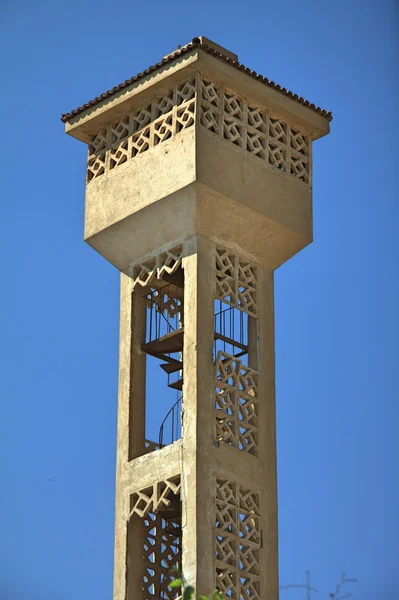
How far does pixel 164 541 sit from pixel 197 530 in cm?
166

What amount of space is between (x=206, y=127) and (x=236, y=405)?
140 inches

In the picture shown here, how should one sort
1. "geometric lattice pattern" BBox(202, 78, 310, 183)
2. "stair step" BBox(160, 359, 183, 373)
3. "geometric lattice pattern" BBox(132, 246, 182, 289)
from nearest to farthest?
1. "geometric lattice pattern" BBox(132, 246, 182, 289)
2. "geometric lattice pattern" BBox(202, 78, 310, 183)
3. "stair step" BBox(160, 359, 183, 373)

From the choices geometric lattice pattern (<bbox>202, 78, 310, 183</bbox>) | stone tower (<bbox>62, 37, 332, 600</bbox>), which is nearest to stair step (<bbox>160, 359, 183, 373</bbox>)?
stone tower (<bbox>62, 37, 332, 600</bbox>)

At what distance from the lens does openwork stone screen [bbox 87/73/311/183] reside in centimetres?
2095

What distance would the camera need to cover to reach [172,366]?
21.6 m

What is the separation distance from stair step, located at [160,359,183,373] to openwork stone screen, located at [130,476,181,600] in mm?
1971

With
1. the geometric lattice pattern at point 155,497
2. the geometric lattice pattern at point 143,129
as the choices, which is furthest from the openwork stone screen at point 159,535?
the geometric lattice pattern at point 143,129

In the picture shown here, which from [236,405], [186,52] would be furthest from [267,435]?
[186,52]

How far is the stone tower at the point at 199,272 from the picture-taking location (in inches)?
774

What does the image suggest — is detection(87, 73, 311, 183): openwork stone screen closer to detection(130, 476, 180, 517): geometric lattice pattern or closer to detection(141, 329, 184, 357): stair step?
detection(141, 329, 184, 357): stair step

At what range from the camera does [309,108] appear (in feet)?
72.3

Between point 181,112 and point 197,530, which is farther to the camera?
point 181,112

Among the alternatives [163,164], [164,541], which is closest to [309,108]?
[163,164]

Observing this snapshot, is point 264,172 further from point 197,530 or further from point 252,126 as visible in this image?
point 197,530
